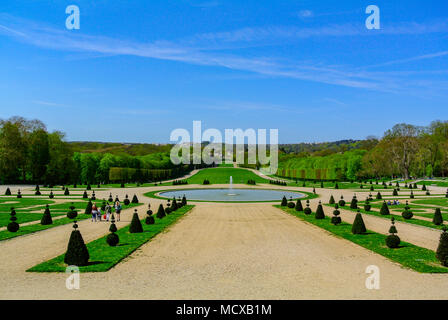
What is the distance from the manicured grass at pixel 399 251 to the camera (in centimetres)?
1670

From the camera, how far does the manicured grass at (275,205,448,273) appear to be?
16.7m

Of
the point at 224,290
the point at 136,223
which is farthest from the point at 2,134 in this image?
A: the point at 224,290

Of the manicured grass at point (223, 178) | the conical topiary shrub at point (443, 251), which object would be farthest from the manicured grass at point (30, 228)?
the manicured grass at point (223, 178)

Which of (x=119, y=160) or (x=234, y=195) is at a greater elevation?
(x=119, y=160)

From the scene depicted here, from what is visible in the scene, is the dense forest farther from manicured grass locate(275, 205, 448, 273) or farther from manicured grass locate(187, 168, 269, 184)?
manicured grass locate(275, 205, 448, 273)

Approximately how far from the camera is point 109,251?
19641 millimetres

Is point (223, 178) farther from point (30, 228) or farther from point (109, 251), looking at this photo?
point (109, 251)

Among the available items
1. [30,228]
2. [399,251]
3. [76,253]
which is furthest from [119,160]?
[399,251]

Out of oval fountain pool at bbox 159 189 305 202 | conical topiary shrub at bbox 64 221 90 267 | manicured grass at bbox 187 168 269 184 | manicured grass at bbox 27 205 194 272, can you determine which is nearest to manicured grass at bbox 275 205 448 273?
manicured grass at bbox 27 205 194 272

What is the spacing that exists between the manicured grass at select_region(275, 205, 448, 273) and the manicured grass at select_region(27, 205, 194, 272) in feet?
42.5

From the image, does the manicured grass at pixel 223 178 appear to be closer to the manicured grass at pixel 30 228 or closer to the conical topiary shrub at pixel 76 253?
the manicured grass at pixel 30 228

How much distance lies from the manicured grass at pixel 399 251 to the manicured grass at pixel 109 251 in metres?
12.9

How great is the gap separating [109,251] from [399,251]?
1579 cm
